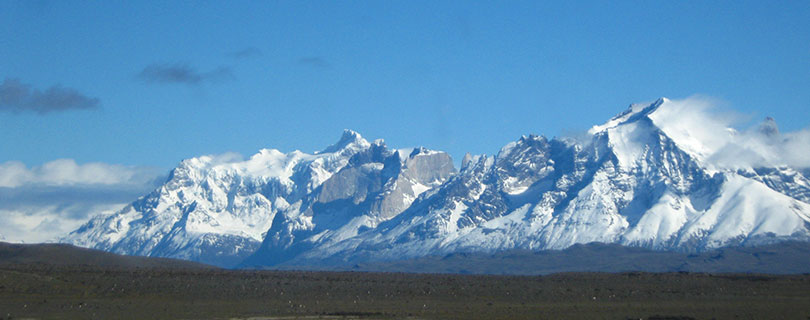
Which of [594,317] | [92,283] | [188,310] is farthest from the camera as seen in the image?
[92,283]

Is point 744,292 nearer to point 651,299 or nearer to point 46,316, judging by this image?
point 651,299

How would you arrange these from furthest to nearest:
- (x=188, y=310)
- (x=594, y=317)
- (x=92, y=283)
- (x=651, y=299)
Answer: (x=92, y=283) → (x=651, y=299) → (x=188, y=310) → (x=594, y=317)

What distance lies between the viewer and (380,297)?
7347 inches

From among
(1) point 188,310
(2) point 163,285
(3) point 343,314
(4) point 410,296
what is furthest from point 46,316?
(4) point 410,296

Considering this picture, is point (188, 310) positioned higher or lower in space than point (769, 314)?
higher

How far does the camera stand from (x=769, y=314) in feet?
470

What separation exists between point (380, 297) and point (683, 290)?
5253cm

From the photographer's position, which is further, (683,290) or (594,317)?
(683,290)

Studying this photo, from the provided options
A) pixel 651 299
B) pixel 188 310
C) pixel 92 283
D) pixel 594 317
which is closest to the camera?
pixel 594 317

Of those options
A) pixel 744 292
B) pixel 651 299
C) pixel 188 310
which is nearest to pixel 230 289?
pixel 188 310

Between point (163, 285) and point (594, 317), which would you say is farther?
point (163, 285)

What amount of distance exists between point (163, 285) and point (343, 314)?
56231 millimetres

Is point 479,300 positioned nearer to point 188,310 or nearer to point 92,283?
point 188,310

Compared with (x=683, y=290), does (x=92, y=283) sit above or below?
above
